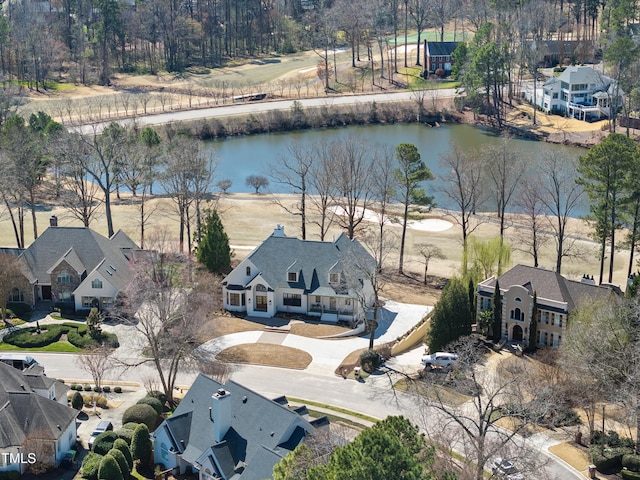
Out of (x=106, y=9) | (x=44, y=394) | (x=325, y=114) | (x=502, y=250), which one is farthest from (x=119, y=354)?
(x=106, y=9)

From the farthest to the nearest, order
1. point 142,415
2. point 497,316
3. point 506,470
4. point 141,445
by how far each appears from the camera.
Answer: point 497,316 → point 142,415 → point 141,445 → point 506,470

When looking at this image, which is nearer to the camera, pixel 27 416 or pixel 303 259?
pixel 27 416

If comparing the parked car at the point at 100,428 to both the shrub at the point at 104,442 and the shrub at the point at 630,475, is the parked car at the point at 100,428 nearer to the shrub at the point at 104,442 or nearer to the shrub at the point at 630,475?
the shrub at the point at 104,442

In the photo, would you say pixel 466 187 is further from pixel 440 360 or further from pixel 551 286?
pixel 440 360

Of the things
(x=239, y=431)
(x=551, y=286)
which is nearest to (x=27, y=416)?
(x=239, y=431)

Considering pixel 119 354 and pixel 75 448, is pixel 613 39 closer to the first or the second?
pixel 119 354
